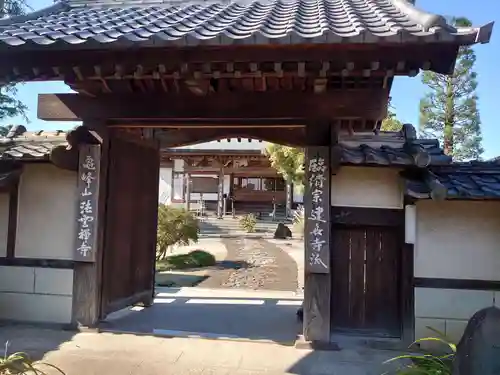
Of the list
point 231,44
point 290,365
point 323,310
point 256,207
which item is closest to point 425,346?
point 323,310

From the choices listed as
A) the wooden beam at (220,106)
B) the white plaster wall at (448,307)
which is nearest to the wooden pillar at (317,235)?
the wooden beam at (220,106)

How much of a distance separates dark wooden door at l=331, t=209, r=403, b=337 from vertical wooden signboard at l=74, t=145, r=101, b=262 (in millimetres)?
2998

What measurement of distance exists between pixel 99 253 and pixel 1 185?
4.70 feet

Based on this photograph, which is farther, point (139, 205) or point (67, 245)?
point (139, 205)

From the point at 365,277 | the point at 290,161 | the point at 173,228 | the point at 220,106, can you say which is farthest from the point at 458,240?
the point at 173,228

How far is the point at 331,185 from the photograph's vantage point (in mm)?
5266

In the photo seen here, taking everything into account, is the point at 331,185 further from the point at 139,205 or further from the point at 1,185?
the point at 1,185

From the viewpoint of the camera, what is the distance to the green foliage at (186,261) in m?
14.2

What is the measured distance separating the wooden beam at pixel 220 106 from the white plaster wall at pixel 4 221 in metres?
1.21

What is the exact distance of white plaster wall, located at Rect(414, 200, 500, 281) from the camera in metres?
5.05

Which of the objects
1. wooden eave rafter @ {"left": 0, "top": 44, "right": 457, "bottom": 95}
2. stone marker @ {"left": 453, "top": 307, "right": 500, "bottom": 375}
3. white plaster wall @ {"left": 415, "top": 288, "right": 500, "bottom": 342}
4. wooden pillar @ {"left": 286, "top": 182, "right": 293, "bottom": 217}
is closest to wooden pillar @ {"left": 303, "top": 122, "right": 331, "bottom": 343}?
wooden eave rafter @ {"left": 0, "top": 44, "right": 457, "bottom": 95}

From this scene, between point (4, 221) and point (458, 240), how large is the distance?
5.72 metres

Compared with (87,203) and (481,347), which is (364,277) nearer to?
(481,347)

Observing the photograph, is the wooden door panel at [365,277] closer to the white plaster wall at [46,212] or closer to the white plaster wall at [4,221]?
the white plaster wall at [46,212]
